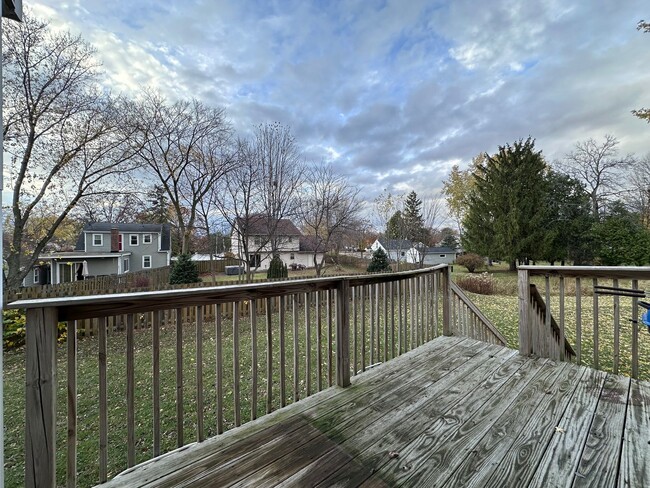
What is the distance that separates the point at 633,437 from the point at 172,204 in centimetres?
1522

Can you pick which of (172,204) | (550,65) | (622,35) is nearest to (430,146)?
(550,65)

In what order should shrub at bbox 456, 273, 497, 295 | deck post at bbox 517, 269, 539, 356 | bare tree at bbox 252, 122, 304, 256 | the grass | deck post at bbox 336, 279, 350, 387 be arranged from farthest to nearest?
shrub at bbox 456, 273, 497, 295
bare tree at bbox 252, 122, 304, 256
deck post at bbox 517, 269, 539, 356
the grass
deck post at bbox 336, 279, 350, 387

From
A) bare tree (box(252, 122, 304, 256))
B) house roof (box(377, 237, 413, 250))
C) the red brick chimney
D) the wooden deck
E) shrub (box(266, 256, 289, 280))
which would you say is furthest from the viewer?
the red brick chimney

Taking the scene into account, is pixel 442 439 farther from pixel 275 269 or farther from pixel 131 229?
pixel 131 229

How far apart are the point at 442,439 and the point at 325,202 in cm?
1061

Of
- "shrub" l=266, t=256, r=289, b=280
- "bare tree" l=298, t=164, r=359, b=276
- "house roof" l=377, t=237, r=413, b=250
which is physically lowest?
"shrub" l=266, t=256, r=289, b=280

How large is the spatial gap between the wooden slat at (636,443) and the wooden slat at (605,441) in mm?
25

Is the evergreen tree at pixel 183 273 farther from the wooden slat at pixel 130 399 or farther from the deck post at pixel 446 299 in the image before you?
the wooden slat at pixel 130 399

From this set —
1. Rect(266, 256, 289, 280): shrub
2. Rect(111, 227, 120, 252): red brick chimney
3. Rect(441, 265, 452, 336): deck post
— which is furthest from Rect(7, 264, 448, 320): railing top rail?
Rect(111, 227, 120, 252): red brick chimney

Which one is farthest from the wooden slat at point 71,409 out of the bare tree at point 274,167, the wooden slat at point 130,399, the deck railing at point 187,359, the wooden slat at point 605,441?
the bare tree at point 274,167

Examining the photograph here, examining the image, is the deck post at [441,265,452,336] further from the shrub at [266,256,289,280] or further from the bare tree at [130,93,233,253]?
the bare tree at [130,93,233,253]

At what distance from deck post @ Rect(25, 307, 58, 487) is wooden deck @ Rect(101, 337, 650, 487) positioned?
12.8 inches

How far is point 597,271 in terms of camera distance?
7.78ft

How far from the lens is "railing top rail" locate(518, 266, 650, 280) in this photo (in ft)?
7.15
